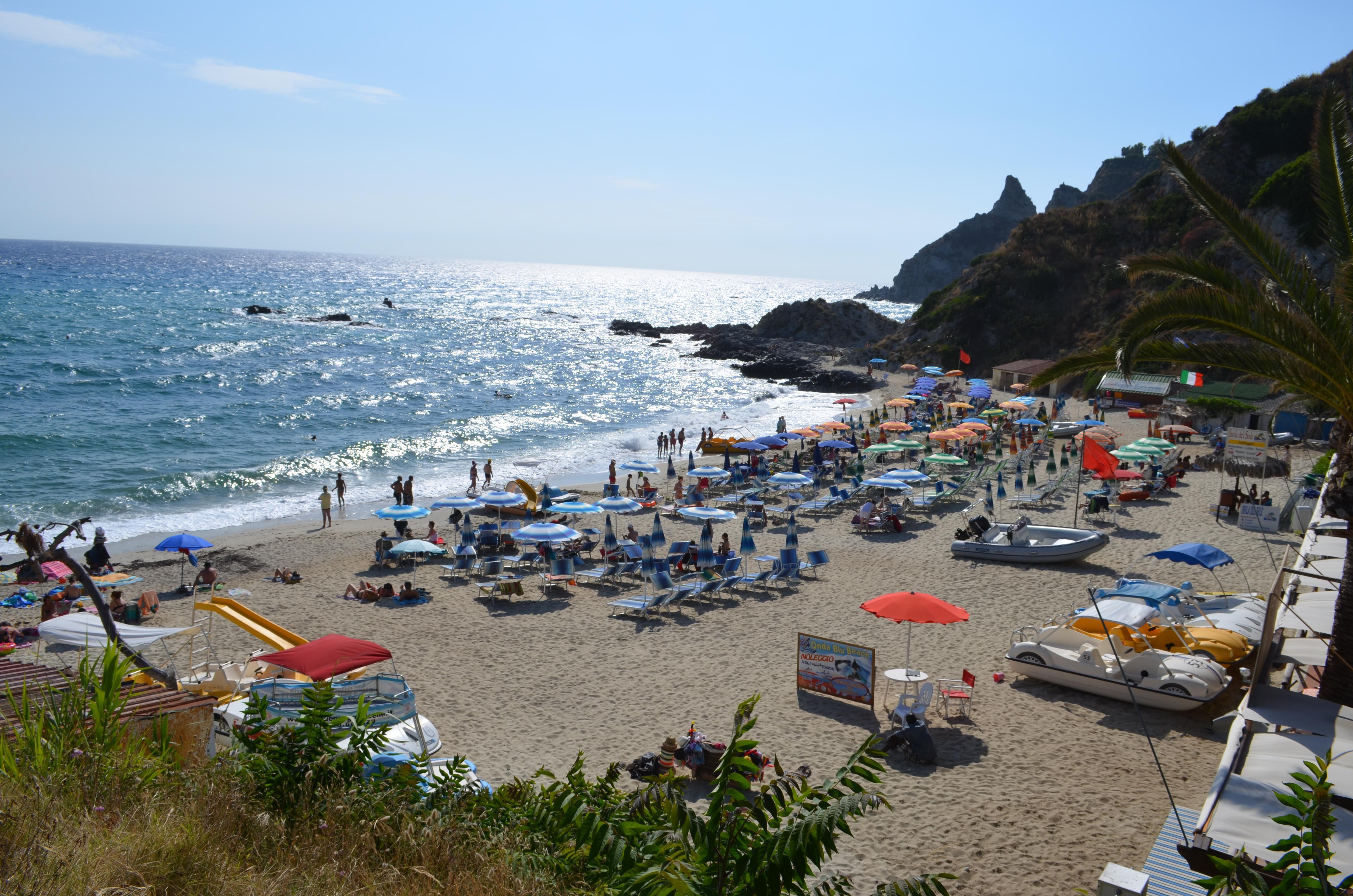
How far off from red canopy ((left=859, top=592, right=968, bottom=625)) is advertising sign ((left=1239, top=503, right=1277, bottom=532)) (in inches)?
441

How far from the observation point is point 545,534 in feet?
53.5

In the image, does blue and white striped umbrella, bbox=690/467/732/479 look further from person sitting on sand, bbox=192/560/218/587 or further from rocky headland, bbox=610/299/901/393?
rocky headland, bbox=610/299/901/393

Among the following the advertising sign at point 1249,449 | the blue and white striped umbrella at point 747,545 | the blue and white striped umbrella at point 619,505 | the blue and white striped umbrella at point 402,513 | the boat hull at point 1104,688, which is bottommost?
the blue and white striped umbrella at point 747,545

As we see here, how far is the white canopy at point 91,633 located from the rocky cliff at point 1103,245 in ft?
161

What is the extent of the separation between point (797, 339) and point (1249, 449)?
59185 mm

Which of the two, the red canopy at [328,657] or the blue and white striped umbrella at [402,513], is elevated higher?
the red canopy at [328,657]

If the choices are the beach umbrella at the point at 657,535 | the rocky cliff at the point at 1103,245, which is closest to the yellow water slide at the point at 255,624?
the beach umbrella at the point at 657,535

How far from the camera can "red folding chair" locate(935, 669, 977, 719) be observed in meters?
10.0

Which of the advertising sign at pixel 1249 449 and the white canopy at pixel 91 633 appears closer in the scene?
the white canopy at pixel 91 633

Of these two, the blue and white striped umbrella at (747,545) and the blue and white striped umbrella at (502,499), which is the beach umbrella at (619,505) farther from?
the blue and white striped umbrella at (747,545)

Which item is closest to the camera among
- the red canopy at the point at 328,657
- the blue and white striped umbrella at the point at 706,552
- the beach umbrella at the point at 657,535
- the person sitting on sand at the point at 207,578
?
the red canopy at the point at 328,657

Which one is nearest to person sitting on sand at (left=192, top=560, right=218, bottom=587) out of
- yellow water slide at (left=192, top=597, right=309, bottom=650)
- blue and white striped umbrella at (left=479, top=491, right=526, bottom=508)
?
yellow water slide at (left=192, top=597, right=309, bottom=650)

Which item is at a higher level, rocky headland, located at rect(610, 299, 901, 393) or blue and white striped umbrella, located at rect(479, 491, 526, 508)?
rocky headland, located at rect(610, 299, 901, 393)

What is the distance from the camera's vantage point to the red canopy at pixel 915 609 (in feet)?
33.9
